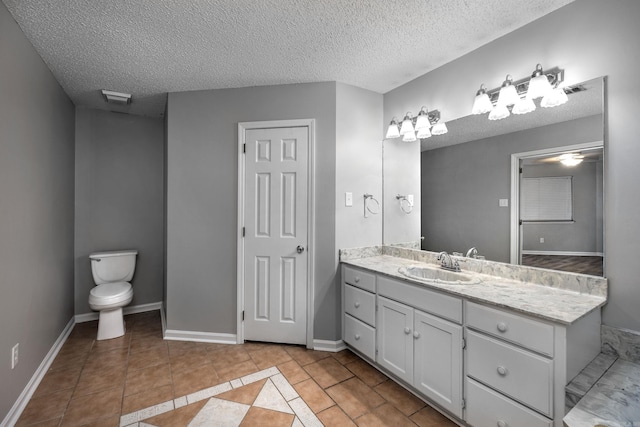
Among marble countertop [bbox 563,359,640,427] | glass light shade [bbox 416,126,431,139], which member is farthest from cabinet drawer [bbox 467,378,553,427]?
glass light shade [bbox 416,126,431,139]

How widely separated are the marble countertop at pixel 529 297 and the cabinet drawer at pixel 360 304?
332 millimetres

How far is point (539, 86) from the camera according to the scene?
1.58 meters

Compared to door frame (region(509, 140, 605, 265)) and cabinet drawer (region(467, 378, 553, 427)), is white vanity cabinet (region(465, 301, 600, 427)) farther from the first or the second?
door frame (region(509, 140, 605, 265))

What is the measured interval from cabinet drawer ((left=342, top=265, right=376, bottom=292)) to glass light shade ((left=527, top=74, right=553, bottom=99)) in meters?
1.48

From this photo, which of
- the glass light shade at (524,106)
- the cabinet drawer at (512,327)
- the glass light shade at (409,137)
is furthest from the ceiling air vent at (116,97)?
the cabinet drawer at (512,327)

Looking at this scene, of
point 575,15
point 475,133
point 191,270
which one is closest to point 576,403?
point 475,133

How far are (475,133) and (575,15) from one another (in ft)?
2.48

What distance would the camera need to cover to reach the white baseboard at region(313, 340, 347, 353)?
2439mm

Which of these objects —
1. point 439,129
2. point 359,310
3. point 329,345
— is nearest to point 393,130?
point 439,129

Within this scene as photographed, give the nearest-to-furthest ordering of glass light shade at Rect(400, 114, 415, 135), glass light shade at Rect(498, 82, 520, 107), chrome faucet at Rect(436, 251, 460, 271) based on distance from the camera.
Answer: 1. glass light shade at Rect(498, 82, 520, 107)
2. chrome faucet at Rect(436, 251, 460, 271)
3. glass light shade at Rect(400, 114, 415, 135)

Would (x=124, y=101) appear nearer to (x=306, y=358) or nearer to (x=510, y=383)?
(x=306, y=358)

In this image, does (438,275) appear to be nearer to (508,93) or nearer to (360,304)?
(360,304)

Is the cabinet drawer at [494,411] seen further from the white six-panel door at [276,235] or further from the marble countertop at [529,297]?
the white six-panel door at [276,235]

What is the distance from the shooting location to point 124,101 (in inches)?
112
